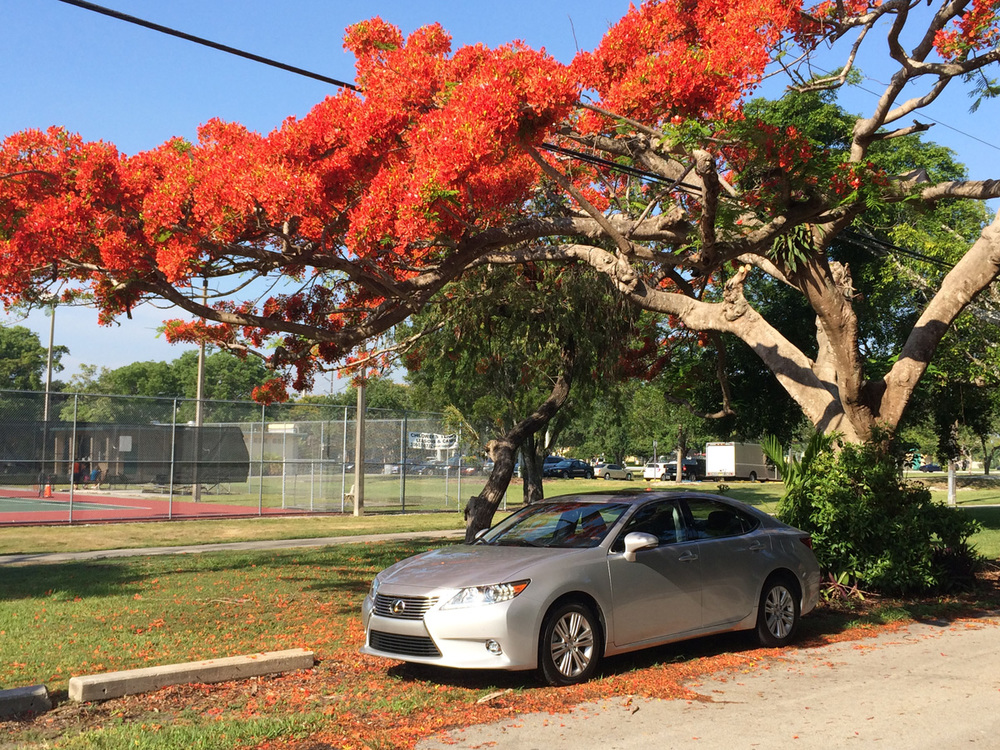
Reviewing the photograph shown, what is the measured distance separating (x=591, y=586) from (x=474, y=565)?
0.93 metres

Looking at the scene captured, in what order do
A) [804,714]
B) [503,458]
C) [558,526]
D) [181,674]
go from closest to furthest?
[804,714] < [181,674] < [558,526] < [503,458]

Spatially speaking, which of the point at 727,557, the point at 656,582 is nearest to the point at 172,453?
the point at 727,557

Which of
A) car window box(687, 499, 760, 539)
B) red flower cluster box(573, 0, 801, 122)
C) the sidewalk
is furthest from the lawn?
red flower cluster box(573, 0, 801, 122)

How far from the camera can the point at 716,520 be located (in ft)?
29.5

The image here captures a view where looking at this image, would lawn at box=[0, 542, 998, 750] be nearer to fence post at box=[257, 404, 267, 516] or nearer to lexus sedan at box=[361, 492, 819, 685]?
lexus sedan at box=[361, 492, 819, 685]

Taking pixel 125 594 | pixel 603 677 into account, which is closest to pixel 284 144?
pixel 125 594

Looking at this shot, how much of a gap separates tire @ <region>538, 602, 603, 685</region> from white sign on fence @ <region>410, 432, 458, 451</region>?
22.3 meters

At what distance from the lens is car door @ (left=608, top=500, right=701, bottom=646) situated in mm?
7637

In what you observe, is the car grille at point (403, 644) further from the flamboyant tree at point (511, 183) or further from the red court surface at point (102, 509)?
the red court surface at point (102, 509)

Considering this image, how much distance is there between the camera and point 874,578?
1145cm

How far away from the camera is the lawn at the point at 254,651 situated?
Answer: 601 cm

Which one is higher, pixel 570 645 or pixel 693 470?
pixel 693 470

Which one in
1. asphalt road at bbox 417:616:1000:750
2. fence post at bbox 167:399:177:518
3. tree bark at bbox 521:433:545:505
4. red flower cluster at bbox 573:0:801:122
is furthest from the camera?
tree bark at bbox 521:433:545:505

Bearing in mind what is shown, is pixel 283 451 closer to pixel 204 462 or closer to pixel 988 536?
pixel 204 462
